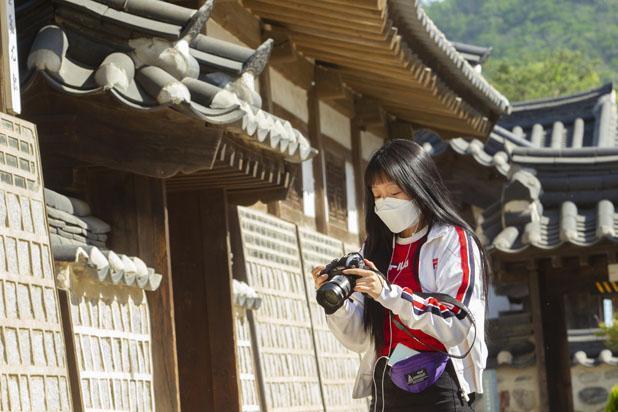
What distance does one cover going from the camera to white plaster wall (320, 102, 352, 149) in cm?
1570

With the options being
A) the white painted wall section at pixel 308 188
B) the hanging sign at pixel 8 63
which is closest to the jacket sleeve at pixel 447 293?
the hanging sign at pixel 8 63

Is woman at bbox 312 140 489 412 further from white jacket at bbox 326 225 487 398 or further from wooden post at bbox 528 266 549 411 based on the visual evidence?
wooden post at bbox 528 266 549 411

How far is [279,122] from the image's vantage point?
33.2 feet

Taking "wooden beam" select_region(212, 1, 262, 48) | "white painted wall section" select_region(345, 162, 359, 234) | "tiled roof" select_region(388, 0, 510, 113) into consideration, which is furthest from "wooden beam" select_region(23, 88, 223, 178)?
"white painted wall section" select_region(345, 162, 359, 234)

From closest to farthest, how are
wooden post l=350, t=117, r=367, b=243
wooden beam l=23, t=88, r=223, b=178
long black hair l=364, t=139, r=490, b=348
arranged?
long black hair l=364, t=139, r=490, b=348
wooden beam l=23, t=88, r=223, b=178
wooden post l=350, t=117, r=367, b=243

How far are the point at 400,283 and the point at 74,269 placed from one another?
3.02 metres

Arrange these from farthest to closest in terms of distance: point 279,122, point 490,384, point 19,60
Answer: point 490,384 → point 279,122 → point 19,60

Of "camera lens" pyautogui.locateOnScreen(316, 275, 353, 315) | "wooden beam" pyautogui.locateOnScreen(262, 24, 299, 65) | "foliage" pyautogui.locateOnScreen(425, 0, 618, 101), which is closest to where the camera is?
"camera lens" pyautogui.locateOnScreen(316, 275, 353, 315)

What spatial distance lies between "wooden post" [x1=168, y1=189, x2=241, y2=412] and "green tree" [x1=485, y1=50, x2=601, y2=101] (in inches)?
2044

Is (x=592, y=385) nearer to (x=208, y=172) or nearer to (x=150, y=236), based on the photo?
(x=208, y=172)

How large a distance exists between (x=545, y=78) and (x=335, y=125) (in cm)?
4921

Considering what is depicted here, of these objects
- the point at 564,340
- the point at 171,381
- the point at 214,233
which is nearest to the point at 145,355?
the point at 171,381

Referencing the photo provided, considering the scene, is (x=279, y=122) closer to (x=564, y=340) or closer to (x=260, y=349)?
(x=260, y=349)

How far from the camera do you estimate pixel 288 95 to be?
561 inches
